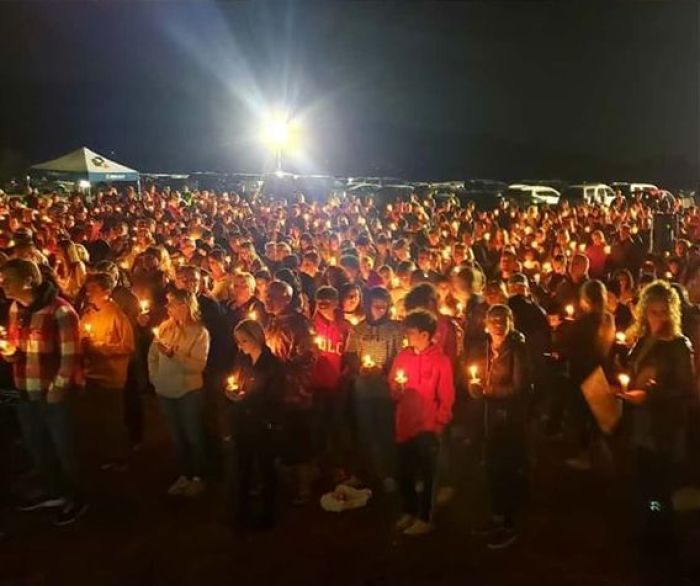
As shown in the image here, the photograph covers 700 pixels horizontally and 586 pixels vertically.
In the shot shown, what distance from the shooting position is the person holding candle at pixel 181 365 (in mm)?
5598

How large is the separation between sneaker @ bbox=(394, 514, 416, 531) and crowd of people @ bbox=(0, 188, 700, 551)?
0.6 inches

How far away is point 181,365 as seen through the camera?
18.3ft

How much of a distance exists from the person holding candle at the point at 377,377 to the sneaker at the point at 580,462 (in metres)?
1.69

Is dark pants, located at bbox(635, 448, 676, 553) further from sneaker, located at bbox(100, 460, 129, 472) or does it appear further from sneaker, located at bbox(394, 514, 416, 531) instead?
sneaker, located at bbox(100, 460, 129, 472)

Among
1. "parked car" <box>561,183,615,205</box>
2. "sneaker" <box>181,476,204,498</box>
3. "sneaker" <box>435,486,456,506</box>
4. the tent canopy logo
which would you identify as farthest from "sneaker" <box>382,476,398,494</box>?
"parked car" <box>561,183,615,205</box>

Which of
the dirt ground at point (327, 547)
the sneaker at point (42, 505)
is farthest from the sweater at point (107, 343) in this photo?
the sneaker at point (42, 505)

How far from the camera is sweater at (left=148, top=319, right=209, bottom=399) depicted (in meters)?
5.59

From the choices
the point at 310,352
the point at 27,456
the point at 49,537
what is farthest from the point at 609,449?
the point at 27,456

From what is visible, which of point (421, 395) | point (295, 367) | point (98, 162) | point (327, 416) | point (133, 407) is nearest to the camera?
point (421, 395)

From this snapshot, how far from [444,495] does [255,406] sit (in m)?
1.79

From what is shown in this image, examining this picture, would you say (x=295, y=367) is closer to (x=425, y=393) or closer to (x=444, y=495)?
(x=425, y=393)

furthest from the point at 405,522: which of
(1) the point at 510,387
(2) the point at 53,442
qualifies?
(2) the point at 53,442

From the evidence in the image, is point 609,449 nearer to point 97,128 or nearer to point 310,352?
point 310,352

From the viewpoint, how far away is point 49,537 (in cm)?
Answer: 521
